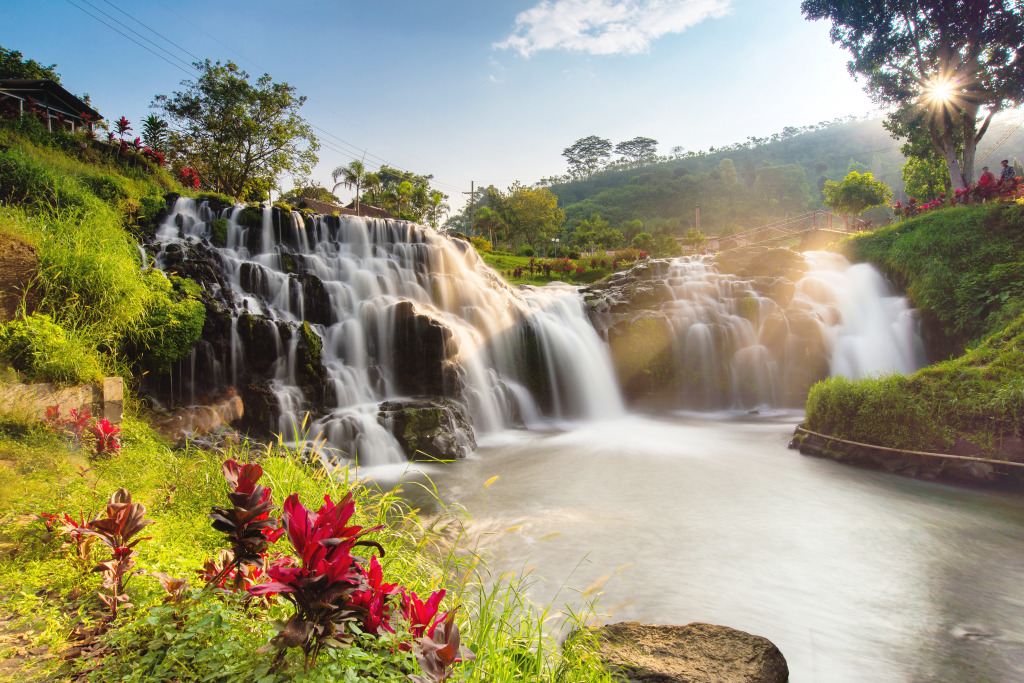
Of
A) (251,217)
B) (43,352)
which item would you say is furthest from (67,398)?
(251,217)

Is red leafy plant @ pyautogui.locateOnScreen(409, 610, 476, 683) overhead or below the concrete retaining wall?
below

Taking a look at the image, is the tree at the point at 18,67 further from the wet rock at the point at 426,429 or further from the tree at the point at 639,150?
the tree at the point at 639,150

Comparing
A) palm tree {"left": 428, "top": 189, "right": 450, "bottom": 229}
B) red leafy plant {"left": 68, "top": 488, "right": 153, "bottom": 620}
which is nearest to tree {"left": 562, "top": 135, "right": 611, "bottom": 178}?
palm tree {"left": 428, "top": 189, "right": 450, "bottom": 229}

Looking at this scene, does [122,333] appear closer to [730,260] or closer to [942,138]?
[730,260]

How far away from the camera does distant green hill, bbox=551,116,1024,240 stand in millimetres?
77375

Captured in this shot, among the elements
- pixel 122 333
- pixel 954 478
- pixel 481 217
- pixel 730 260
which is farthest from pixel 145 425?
pixel 481 217

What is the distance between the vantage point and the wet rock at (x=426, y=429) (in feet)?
27.4

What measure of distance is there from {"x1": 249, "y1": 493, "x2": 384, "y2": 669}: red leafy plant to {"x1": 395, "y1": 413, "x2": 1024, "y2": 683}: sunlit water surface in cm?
165

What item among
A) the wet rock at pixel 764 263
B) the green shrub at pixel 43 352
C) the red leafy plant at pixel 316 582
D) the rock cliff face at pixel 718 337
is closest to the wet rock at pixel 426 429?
the green shrub at pixel 43 352

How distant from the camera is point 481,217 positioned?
51.7 m

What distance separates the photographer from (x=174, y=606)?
1.78m

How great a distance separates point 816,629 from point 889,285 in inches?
614

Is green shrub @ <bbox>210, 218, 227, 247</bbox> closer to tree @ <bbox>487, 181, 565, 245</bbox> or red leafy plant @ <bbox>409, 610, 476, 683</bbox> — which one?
Result: red leafy plant @ <bbox>409, 610, 476, 683</bbox>

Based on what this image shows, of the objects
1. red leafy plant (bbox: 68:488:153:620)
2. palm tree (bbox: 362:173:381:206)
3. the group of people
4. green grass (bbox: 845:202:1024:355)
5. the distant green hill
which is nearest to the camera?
red leafy plant (bbox: 68:488:153:620)
